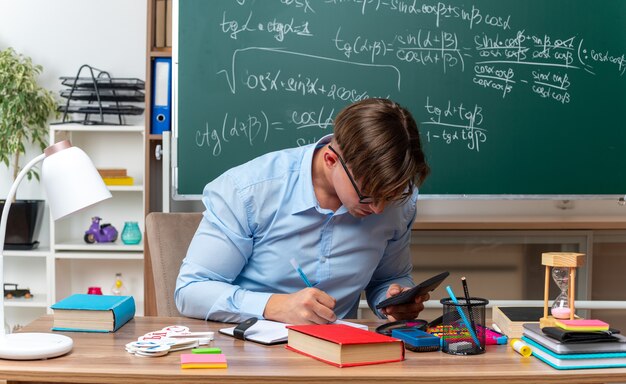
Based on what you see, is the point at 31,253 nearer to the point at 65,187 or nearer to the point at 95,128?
the point at 95,128

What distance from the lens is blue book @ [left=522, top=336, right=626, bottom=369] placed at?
130 centimetres

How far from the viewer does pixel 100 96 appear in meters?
3.77

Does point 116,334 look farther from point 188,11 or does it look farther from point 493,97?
point 493,97

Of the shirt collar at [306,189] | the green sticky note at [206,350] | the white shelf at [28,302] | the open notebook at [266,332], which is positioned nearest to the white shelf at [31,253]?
the white shelf at [28,302]

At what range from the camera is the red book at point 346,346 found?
128 cm

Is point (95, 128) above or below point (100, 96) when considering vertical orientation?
below

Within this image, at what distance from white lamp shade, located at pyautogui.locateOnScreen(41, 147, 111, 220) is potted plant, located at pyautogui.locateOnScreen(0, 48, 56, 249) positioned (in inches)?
101

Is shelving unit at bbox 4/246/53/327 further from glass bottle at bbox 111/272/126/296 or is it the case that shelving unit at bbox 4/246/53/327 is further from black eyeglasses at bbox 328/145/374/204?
black eyeglasses at bbox 328/145/374/204

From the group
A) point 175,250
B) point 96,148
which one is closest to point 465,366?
point 175,250

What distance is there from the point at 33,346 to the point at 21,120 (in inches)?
107

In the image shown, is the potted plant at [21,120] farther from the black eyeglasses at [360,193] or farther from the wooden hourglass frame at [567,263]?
the wooden hourglass frame at [567,263]

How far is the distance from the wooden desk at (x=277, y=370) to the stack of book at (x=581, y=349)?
20mm

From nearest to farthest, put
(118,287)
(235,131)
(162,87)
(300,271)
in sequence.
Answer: (300,271)
(235,131)
(162,87)
(118,287)

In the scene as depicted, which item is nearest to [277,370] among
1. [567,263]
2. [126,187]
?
[567,263]
